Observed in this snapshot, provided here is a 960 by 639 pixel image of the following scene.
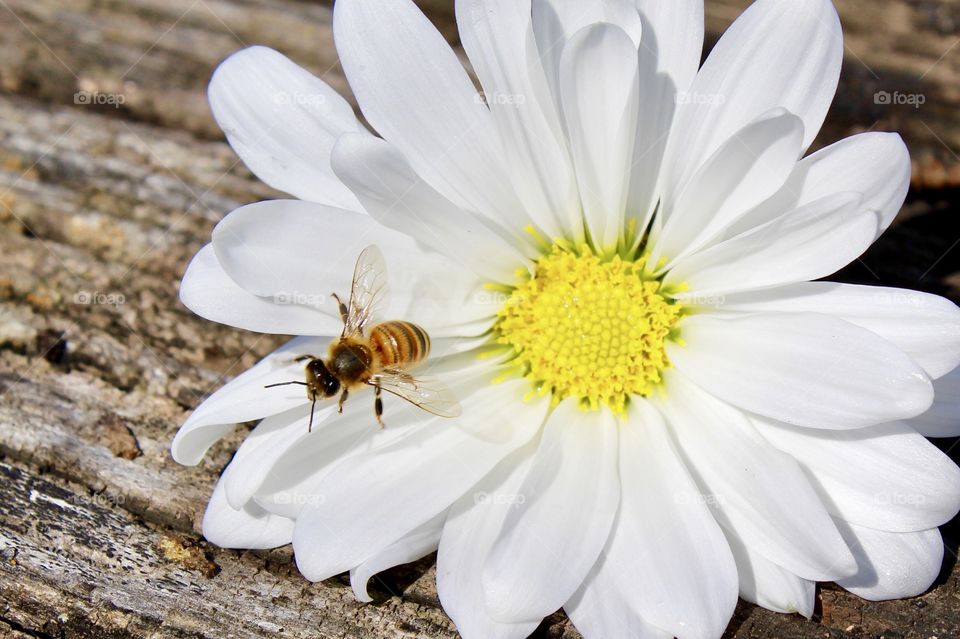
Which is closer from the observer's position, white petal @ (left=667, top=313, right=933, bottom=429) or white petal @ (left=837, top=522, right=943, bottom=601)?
white petal @ (left=667, top=313, right=933, bottom=429)

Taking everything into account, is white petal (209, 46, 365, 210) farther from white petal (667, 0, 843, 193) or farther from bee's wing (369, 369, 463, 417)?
white petal (667, 0, 843, 193)

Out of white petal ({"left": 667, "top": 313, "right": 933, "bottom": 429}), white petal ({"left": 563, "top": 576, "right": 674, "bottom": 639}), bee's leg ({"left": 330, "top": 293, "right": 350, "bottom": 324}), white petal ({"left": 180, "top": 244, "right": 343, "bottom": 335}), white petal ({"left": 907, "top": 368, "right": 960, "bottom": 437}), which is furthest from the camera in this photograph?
bee's leg ({"left": 330, "top": 293, "right": 350, "bottom": 324})

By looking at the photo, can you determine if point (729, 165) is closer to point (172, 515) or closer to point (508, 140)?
point (508, 140)

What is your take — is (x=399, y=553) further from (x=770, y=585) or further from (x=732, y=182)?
(x=732, y=182)

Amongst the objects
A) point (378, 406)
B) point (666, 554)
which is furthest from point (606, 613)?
point (378, 406)

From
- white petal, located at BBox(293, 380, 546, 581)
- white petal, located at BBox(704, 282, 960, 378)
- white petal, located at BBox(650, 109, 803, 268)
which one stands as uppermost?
white petal, located at BBox(650, 109, 803, 268)

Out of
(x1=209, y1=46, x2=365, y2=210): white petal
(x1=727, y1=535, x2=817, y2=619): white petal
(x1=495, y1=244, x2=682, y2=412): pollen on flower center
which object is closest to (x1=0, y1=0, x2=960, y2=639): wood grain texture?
(x1=727, y1=535, x2=817, y2=619): white petal
